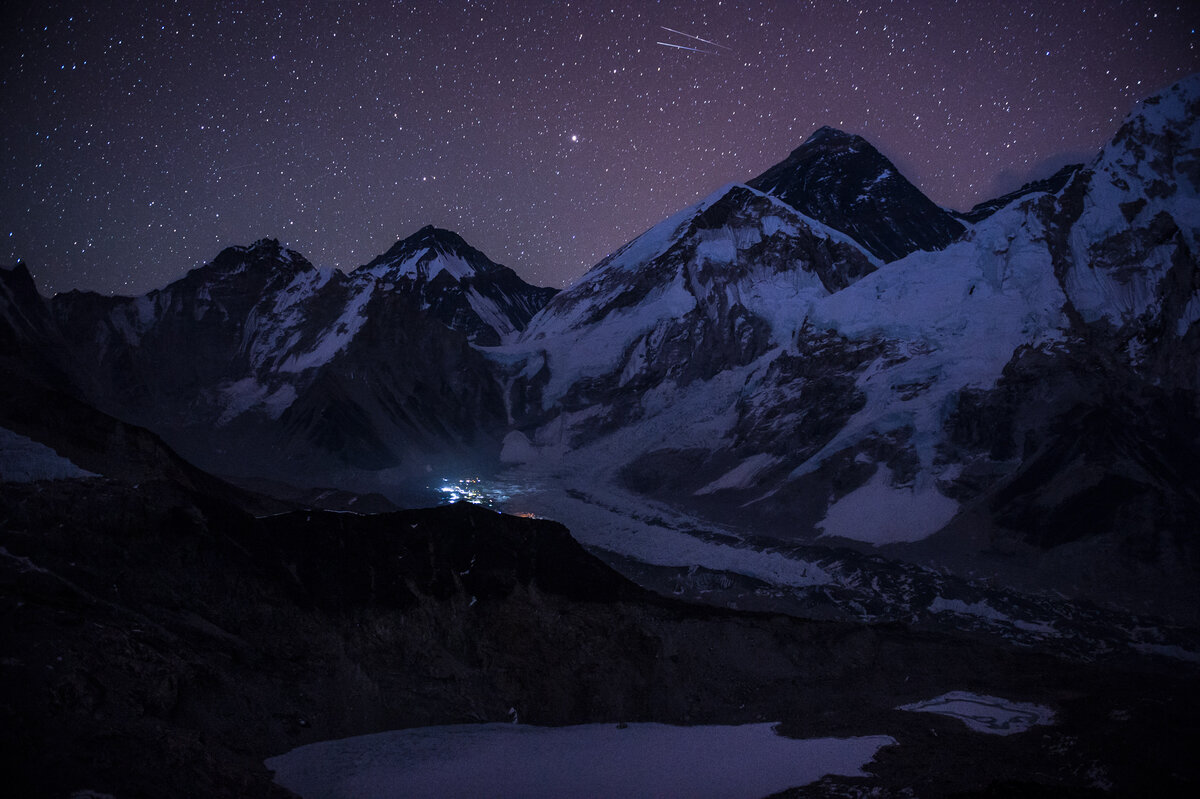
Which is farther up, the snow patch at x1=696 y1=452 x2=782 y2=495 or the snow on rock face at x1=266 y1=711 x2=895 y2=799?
the snow patch at x1=696 y1=452 x2=782 y2=495

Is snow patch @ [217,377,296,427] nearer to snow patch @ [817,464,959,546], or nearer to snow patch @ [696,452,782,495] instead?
snow patch @ [696,452,782,495]

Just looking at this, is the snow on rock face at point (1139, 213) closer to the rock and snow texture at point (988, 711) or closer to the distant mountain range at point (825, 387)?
the distant mountain range at point (825, 387)

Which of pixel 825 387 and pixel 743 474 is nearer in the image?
pixel 743 474

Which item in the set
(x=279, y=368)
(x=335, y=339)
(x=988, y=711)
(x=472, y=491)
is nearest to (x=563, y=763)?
(x=988, y=711)

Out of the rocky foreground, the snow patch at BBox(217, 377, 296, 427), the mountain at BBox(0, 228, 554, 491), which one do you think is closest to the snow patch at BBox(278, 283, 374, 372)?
the mountain at BBox(0, 228, 554, 491)

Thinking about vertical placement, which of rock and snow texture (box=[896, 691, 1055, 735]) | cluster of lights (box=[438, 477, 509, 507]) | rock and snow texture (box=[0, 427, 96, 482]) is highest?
rock and snow texture (box=[0, 427, 96, 482])

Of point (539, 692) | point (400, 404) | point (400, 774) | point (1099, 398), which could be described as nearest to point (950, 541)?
point (1099, 398)

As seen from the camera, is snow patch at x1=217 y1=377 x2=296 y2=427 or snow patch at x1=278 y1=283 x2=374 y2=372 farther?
snow patch at x1=278 y1=283 x2=374 y2=372

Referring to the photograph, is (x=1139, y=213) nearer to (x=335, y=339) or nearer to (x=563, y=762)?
(x=563, y=762)
